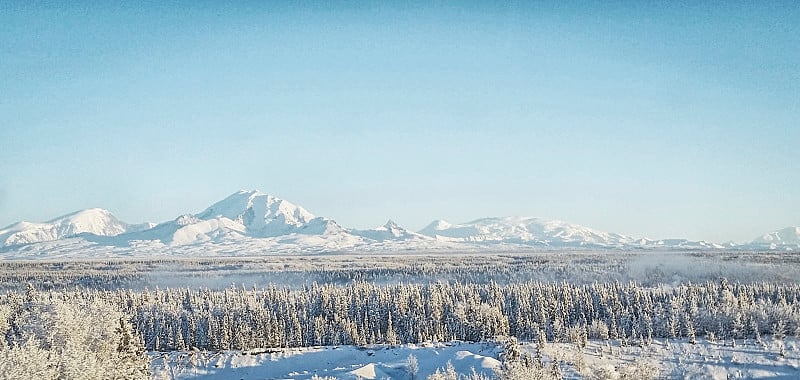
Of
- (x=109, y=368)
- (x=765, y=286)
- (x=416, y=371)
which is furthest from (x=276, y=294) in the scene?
(x=765, y=286)

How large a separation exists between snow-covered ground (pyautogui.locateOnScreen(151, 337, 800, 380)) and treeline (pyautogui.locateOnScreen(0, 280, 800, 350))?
12.9 feet

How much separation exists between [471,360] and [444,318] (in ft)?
97.7

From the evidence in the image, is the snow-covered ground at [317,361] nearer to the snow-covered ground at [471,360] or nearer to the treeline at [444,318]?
the snow-covered ground at [471,360]

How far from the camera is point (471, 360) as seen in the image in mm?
78500

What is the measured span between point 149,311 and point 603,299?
7887 cm

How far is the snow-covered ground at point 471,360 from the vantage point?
7594 centimetres

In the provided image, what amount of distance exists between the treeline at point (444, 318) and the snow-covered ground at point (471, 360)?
3.93 meters

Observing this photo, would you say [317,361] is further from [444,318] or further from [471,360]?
[444,318]

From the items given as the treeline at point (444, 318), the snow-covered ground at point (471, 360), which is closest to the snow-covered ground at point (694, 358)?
the snow-covered ground at point (471, 360)

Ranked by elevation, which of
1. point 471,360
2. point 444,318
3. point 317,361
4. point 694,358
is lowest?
point 317,361

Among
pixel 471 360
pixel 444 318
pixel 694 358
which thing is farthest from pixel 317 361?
pixel 694 358

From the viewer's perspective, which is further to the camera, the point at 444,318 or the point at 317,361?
the point at 444,318

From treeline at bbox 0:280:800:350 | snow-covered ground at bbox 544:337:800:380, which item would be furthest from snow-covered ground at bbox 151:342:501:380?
snow-covered ground at bbox 544:337:800:380

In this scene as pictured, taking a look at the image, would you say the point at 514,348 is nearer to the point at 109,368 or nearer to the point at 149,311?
the point at 109,368
